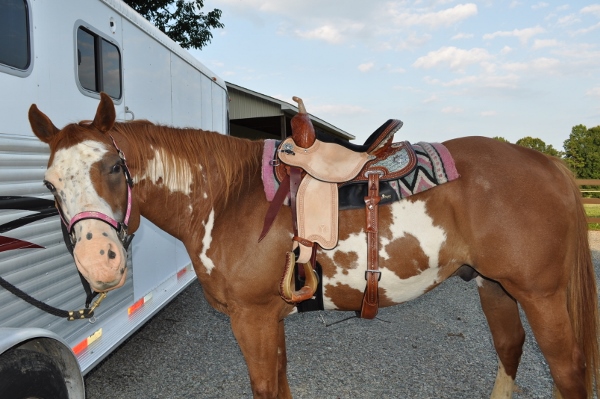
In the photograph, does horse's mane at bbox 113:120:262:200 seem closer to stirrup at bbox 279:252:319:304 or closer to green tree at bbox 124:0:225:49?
stirrup at bbox 279:252:319:304

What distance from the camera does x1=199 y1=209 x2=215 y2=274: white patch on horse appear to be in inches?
87.4

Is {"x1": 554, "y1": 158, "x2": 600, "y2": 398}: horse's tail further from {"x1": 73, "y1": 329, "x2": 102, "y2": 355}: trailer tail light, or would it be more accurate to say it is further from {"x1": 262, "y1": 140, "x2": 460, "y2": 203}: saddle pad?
{"x1": 73, "y1": 329, "x2": 102, "y2": 355}: trailer tail light

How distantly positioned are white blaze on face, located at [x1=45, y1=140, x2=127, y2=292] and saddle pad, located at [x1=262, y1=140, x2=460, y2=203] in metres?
0.80

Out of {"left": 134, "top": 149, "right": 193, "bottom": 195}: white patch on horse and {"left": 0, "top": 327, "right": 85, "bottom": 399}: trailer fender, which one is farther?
{"left": 134, "top": 149, "right": 193, "bottom": 195}: white patch on horse

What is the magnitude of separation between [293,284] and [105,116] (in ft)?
3.96

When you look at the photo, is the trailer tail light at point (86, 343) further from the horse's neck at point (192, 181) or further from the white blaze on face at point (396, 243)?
the white blaze on face at point (396, 243)

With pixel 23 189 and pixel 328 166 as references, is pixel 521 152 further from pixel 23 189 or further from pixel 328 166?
pixel 23 189

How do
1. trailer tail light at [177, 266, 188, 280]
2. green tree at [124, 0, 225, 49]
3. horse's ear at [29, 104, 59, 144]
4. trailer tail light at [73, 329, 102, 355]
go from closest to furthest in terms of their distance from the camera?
1. horse's ear at [29, 104, 59, 144]
2. trailer tail light at [73, 329, 102, 355]
3. trailer tail light at [177, 266, 188, 280]
4. green tree at [124, 0, 225, 49]

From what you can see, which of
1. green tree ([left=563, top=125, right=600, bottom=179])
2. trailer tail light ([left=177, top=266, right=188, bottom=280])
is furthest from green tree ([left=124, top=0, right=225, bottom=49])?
green tree ([left=563, top=125, right=600, bottom=179])

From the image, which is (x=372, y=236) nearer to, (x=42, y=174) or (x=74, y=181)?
(x=74, y=181)

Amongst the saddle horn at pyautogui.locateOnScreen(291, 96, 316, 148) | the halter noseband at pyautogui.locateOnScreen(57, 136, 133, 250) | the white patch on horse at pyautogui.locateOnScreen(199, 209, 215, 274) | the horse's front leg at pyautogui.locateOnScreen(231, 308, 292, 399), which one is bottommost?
the horse's front leg at pyautogui.locateOnScreen(231, 308, 292, 399)

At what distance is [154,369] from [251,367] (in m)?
1.87

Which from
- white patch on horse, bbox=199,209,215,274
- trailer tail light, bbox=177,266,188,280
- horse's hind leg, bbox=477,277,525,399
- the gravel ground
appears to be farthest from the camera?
trailer tail light, bbox=177,266,188,280

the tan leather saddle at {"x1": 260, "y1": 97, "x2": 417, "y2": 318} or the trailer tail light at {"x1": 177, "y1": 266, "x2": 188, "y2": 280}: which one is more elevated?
the tan leather saddle at {"x1": 260, "y1": 97, "x2": 417, "y2": 318}
